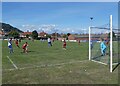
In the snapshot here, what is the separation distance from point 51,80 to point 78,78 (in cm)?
126

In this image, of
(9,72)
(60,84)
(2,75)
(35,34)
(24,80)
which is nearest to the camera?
(60,84)

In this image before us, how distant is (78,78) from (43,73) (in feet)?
6.57

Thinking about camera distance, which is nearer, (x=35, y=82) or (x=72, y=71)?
(x=35, y=82)

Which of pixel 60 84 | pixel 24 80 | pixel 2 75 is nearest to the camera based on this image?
pixel 60 84

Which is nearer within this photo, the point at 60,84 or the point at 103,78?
the point at 60,84

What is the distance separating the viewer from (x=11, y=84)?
897 centimetres

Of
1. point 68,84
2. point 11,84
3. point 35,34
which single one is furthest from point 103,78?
point 35,34

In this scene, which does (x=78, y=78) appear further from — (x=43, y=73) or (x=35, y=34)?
(x=35, y=34)

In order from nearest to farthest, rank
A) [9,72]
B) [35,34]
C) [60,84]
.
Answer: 1. [60,84]
2. [9,72]
3. [35,34]

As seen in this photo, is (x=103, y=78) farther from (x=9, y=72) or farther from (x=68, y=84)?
(x=9, y=72)

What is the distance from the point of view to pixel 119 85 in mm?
8945

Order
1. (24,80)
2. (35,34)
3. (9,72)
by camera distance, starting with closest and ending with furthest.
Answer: (24,80) → (9,72) → (35,34)

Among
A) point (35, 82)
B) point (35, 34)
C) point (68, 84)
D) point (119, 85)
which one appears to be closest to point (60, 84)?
point (68, 84)

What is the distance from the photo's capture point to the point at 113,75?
10.9m
